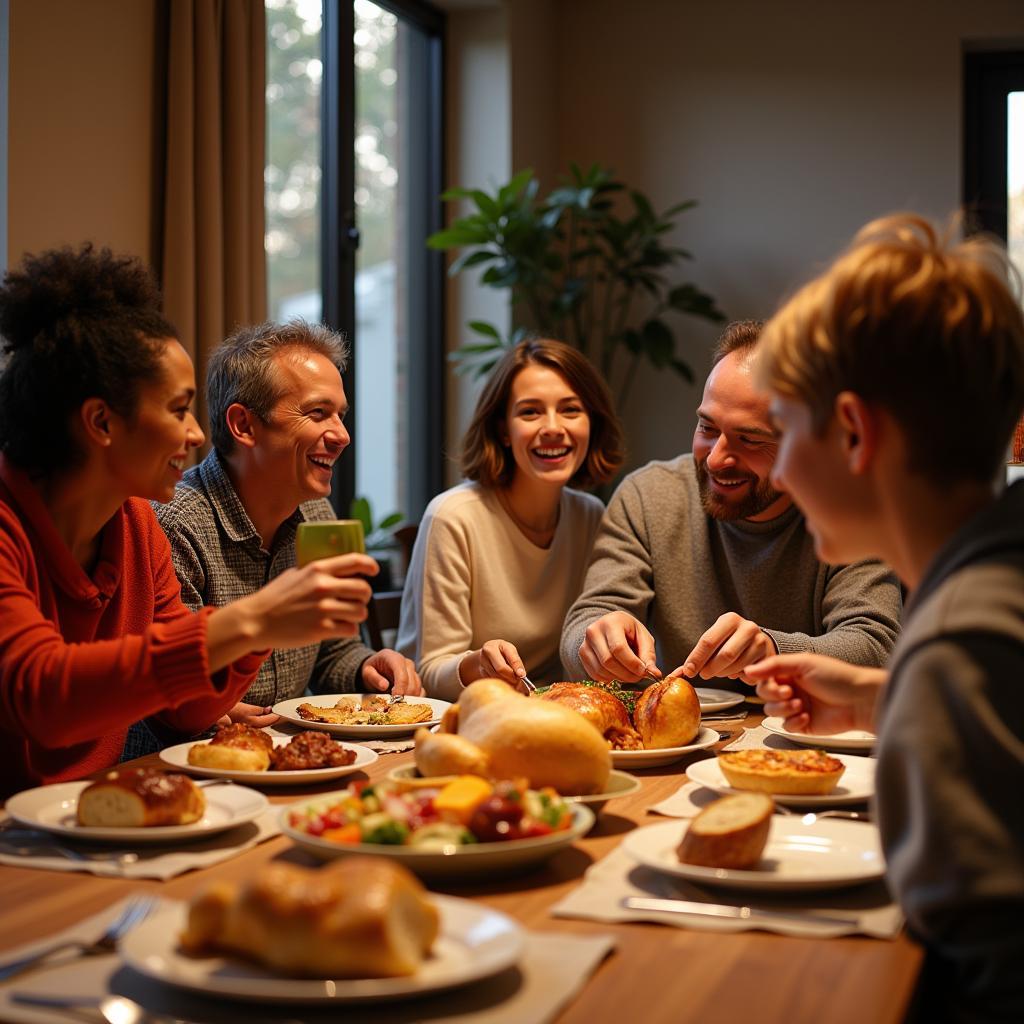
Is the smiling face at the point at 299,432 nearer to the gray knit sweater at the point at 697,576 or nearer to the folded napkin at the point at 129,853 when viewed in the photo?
the gray knit sweater at the point at 697,576

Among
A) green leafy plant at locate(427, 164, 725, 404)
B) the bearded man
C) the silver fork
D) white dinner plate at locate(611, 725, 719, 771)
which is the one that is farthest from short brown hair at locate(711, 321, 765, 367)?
green leafy plant at locate(427, 164, 725, 404)

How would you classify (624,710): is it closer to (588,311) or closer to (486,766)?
(486,766)

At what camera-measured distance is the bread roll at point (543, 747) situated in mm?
Answer: 1333

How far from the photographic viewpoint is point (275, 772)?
1.53 metres

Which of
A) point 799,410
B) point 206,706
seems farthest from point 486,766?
point 206,706

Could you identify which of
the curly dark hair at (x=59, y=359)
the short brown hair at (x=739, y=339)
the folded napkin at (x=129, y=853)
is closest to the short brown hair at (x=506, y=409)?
the short brown hair at (x=739, y=339)

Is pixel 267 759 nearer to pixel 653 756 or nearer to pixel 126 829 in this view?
pixel 126 829

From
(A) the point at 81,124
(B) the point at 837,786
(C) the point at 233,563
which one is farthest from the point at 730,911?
(A) the point at 81,124

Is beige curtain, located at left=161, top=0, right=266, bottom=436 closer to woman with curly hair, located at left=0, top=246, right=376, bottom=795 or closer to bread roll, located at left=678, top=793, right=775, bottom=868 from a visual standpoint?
woman with curly hair, located at left=0, top=246, right=376, bottom=795

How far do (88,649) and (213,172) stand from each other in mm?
2392

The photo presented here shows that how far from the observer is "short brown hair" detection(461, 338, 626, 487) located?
2.90 metres

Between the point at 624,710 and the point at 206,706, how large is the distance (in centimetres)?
60

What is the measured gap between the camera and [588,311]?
5508 millimetres

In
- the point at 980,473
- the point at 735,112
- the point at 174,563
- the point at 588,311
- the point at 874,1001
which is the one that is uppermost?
the point at 735,112
